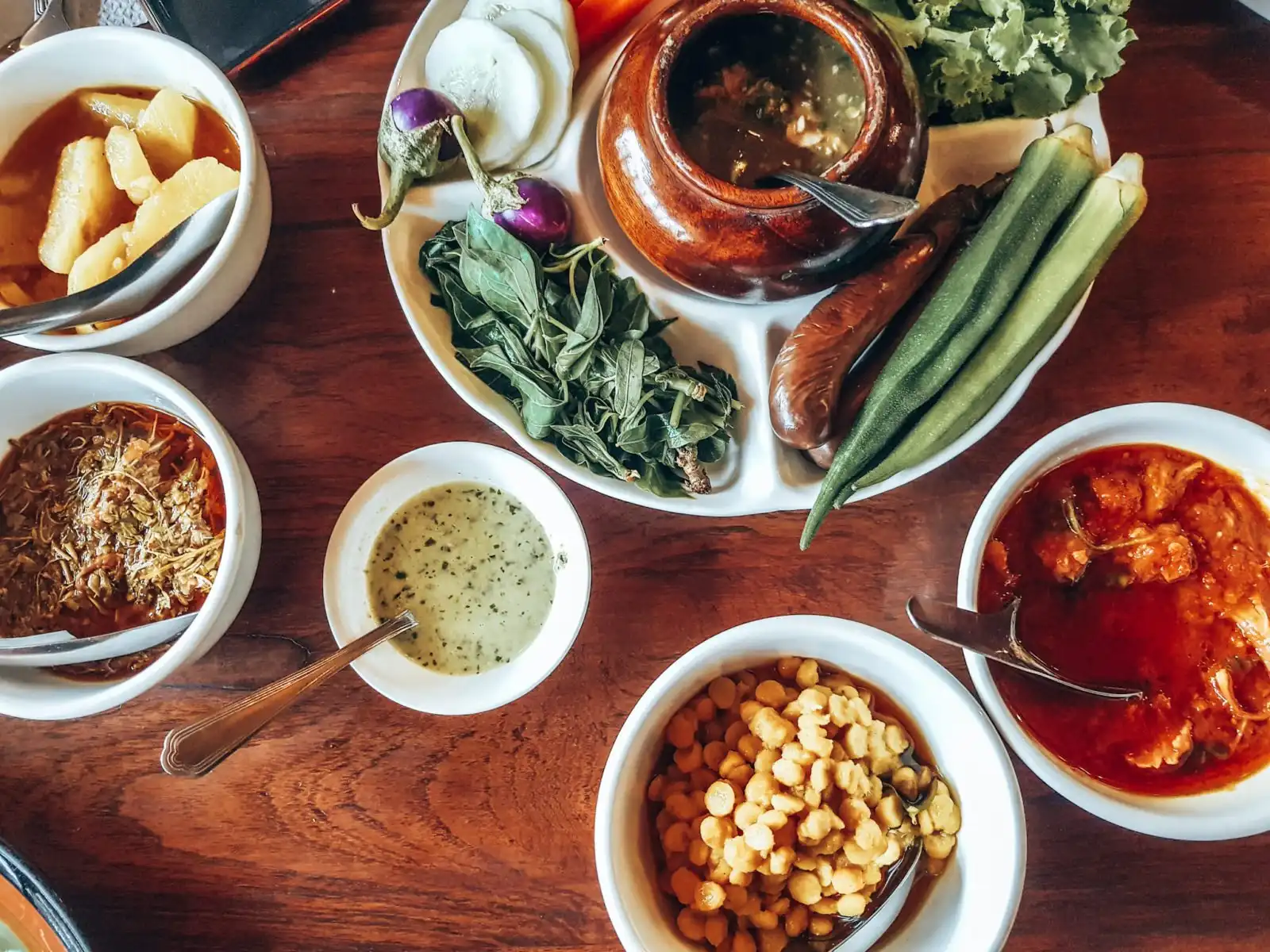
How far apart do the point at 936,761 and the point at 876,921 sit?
236mm

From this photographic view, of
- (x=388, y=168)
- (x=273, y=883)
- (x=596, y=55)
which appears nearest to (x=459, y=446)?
(x=388, y=168)

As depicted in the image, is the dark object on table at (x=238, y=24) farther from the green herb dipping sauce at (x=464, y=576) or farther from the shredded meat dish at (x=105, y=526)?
the green herb dipping sauce at (x=464, y=576)

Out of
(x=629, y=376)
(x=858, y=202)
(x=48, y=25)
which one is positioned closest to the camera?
(x=858, y=202)

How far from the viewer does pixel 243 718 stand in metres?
1.33

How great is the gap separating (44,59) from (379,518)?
0.77 m

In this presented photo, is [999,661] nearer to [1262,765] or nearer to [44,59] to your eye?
[1262,765]

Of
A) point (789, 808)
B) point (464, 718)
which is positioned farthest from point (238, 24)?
point (789, 808)

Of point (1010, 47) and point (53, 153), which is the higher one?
point (1010, 47)

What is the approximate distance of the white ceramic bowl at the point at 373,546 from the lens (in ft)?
4.59

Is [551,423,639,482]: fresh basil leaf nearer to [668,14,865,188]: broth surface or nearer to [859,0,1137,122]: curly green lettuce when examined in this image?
[668,14,865,188]: broth surface

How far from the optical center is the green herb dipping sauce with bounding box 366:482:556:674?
1472 millimetres

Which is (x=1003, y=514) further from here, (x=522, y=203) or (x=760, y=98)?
(x=522, y=203)

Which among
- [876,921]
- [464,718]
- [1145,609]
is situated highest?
[1145,609]

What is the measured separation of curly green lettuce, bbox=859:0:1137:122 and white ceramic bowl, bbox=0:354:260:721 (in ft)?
3.45
